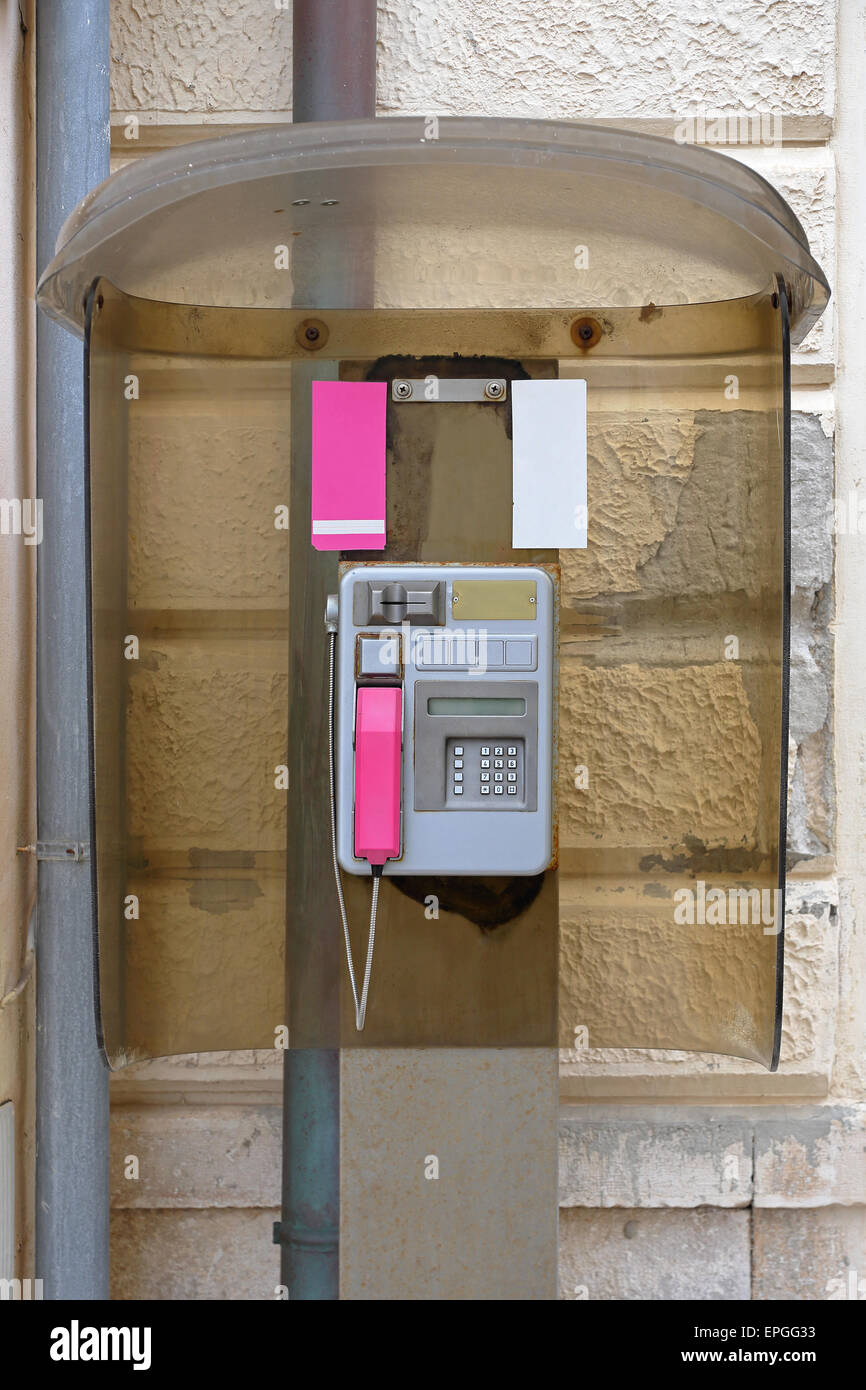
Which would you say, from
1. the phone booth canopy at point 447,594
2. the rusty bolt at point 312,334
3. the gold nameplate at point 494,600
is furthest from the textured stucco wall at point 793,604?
the gold nameplate at point 494,600

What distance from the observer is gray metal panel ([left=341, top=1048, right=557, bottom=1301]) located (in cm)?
133

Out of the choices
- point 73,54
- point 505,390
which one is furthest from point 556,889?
point 73,54

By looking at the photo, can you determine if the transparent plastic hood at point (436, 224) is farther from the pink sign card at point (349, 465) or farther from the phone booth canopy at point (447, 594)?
the pink sign card at point (349, 465)

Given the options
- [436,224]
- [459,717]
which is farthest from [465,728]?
[436,224]

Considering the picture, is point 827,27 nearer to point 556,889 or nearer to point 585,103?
point 585,103

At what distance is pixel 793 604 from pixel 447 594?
0.76 metres

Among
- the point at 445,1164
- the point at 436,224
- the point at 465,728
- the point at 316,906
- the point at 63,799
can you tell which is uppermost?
the point at 436,224

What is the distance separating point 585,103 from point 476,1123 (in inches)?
64.9

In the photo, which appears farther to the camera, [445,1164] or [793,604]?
[793,604]

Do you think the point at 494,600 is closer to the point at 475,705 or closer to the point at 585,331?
the point at 475,705

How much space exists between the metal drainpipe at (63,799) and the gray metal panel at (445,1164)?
590 millimetres

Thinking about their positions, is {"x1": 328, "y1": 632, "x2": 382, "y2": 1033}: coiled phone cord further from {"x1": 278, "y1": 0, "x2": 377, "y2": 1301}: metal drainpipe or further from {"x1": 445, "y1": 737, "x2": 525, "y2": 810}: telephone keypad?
{"x1": 445, "y1": 737, "x2": 525, "y2": 810}: telephone keypad

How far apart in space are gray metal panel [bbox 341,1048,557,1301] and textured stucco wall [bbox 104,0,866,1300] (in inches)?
17.6

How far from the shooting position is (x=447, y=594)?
131 cm
